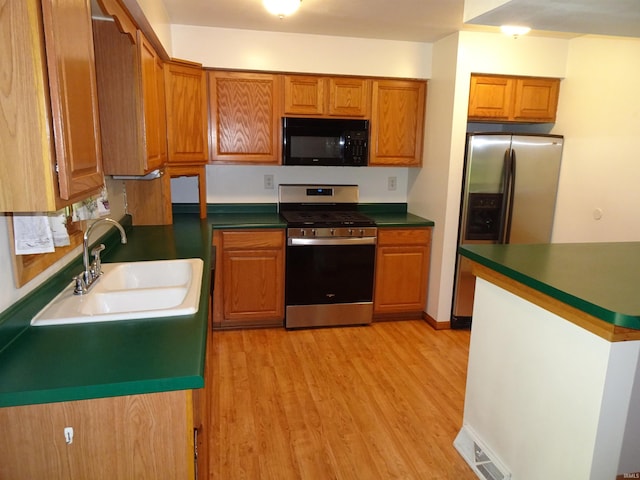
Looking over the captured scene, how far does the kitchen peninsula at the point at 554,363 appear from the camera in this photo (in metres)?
1.39

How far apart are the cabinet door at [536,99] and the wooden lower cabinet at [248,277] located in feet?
7.17

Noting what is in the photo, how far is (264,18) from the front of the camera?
3027mm

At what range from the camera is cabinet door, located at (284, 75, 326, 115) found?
3.45 metres

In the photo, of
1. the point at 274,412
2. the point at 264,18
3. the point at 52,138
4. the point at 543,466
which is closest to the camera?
the point at 52,138

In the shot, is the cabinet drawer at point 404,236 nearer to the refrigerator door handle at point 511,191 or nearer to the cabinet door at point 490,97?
the refrigerator door handle at point 511,191

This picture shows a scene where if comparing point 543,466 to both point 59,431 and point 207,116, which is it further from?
point 207,116

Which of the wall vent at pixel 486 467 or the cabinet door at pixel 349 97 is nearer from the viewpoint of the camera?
the wall vent at pixel 486 467

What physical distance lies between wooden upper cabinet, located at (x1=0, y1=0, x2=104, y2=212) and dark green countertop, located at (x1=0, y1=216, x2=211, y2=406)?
1.41 feet

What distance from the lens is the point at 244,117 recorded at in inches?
135

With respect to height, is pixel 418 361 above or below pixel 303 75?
below

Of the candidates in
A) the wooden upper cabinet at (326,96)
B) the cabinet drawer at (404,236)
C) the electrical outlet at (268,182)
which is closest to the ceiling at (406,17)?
the wooden upper cabinet at (326,96)

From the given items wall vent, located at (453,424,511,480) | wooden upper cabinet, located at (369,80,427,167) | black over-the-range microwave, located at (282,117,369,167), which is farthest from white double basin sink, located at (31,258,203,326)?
wooden upper cabinet, located at (369,80,427,167)

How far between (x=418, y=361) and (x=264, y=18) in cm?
266

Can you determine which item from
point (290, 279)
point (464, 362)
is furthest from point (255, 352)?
point (464, 362)
